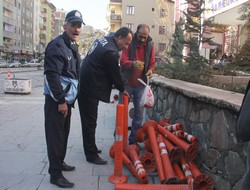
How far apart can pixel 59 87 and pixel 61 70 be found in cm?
22

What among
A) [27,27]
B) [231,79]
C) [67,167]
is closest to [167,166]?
[67,167]

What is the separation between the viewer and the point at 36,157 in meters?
4.57

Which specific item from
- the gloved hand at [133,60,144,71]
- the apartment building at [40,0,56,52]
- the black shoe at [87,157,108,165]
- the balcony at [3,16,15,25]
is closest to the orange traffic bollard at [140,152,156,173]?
the black shoe at [87,157,108,165]

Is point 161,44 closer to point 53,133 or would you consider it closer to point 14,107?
point 14,107

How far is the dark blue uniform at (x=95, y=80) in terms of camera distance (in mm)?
4211

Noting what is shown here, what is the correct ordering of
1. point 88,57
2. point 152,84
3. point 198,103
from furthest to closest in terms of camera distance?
1. point 152,84
2. point 88,57
3. point 198,103

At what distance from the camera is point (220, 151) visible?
3.19 m

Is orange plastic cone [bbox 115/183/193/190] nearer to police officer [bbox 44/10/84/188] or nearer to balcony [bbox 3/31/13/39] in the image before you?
police officer [bbox 44/10/84/188]

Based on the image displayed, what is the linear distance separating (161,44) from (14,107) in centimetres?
4158

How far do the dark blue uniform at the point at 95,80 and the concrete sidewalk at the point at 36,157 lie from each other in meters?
0.42

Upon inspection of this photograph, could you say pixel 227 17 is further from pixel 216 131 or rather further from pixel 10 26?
pixel 10 26

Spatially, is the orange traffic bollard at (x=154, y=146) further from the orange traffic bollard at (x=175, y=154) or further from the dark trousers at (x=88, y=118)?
the dark trousers at (x=88, y=118)

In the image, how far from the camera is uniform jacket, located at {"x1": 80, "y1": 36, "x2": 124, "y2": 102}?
13.8 feet

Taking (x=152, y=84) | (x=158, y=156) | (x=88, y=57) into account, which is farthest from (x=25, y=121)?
(x=158, y=156)
